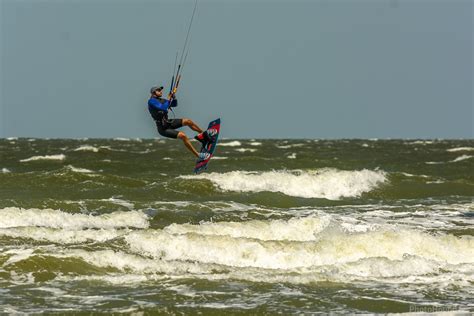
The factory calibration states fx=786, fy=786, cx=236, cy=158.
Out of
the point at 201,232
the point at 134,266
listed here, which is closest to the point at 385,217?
the point at 201,232

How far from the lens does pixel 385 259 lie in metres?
14.4

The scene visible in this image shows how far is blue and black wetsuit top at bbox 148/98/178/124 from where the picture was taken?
16.5 meters

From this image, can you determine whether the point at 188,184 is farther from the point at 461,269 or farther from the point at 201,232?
the point at 461,269

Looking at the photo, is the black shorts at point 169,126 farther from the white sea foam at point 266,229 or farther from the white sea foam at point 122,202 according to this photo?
the white sea foam at point 122,202

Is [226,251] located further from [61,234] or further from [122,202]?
[122,202]

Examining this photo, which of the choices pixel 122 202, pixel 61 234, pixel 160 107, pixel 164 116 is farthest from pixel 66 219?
pixel 160 107

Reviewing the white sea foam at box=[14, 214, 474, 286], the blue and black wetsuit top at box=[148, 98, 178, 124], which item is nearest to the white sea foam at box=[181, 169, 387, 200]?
the white sea foam at box=[14, 214, 474, 286]

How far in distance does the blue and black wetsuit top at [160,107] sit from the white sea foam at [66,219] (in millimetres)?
3756

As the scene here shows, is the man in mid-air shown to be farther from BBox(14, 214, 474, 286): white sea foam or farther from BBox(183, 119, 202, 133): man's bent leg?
BBox(14, 214, 474, 286): white sea foam

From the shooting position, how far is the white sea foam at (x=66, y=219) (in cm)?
1959

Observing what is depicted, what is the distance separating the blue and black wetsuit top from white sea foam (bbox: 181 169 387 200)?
13.1 meters

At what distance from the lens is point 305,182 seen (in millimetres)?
32375

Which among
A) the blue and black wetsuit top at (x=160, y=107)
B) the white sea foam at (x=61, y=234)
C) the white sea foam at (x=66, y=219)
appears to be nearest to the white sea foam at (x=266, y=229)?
the white sea foam at (x=61, y=234)

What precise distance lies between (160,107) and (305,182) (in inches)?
652
